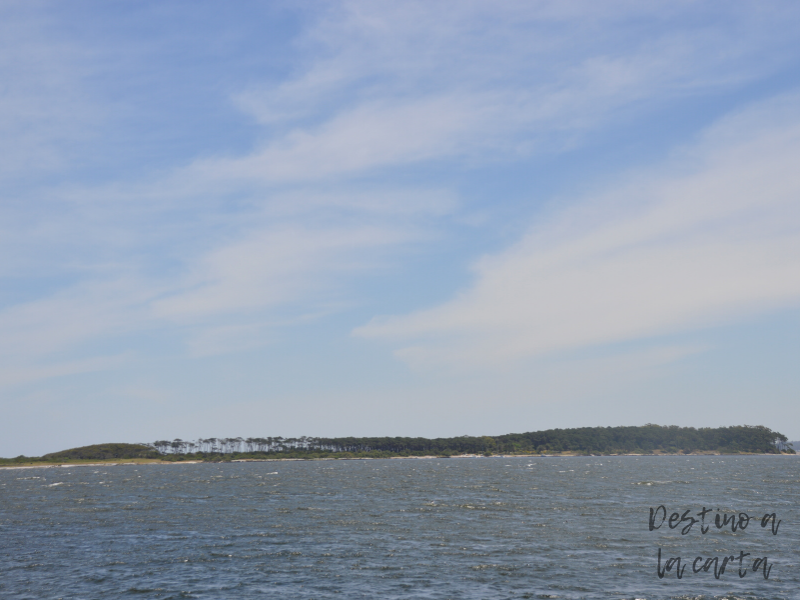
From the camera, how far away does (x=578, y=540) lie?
2132 inches

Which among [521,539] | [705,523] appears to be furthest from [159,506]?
[705,523]

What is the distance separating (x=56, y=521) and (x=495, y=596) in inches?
2478

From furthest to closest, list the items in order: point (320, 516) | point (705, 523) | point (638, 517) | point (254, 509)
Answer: point (254, 509), point (320, 516), point (638, 517), point (705, 523)

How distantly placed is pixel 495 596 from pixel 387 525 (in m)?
32.1

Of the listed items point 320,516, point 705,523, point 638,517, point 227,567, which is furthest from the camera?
point 320,516

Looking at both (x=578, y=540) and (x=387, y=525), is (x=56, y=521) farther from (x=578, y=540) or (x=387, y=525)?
(x=578, y=540)

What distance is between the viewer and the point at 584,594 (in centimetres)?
3566

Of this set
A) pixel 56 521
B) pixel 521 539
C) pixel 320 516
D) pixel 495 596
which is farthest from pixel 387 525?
pixel 56 521

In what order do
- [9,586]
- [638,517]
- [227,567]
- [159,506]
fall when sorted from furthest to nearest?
[159,506] < [638,517] < [227,567] < [9,586]

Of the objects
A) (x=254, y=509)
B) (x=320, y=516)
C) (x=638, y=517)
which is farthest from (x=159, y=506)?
(x=638, y=517)

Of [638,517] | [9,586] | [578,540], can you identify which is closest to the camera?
[9,586]

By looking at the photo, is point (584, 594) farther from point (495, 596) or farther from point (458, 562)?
point (458, 562)

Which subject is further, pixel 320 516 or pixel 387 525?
pixel 320 516

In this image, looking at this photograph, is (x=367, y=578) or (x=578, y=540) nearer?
(x=367, y=578)
